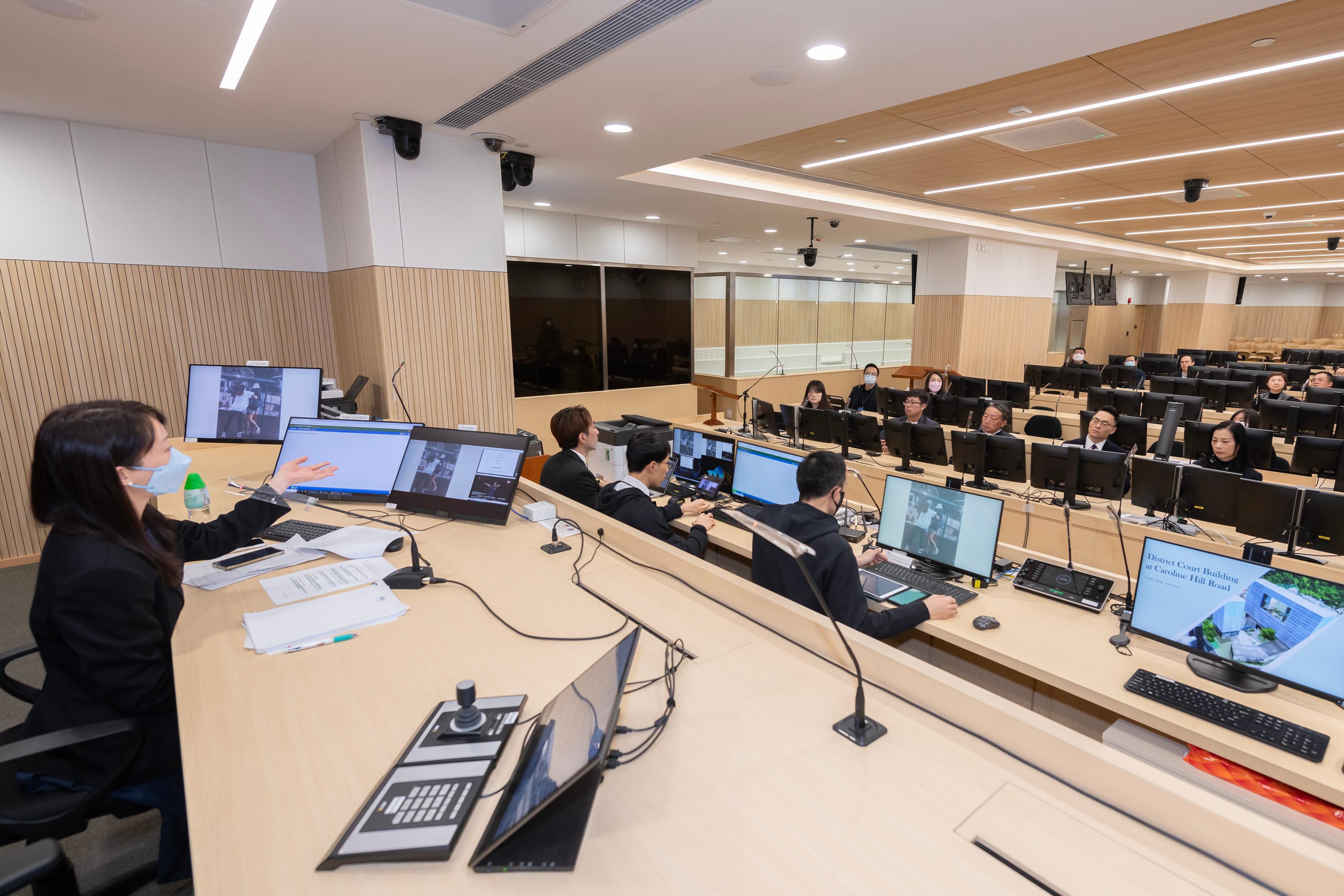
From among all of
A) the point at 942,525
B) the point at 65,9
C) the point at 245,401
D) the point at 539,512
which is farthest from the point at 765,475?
the point at 65,9

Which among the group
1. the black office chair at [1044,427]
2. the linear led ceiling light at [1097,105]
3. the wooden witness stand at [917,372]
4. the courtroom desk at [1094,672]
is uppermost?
the linear led ceiling light at [1097,105]

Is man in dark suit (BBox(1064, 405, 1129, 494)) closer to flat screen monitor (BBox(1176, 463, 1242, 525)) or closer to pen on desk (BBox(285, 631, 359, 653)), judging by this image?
flat screen monitor (BBox(1176, 463, 1242, 525))

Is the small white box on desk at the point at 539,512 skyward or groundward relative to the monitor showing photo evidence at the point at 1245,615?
skyward

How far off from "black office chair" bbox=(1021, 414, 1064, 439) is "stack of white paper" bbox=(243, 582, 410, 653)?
20.5 feet

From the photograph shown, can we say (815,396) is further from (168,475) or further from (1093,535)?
(168,475)

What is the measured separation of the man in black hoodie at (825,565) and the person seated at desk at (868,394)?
6047 millimetres

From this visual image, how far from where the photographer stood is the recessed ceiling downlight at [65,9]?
265cm

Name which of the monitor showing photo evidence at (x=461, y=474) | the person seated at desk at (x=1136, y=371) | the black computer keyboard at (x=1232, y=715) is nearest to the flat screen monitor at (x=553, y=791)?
the monitor showing photo evidence at (x=461, y=474)

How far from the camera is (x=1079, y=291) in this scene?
13.8 metres

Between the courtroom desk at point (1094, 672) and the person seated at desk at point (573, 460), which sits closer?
the courtroom desk at point (1094, 672)

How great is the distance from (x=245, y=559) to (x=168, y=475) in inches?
23.4

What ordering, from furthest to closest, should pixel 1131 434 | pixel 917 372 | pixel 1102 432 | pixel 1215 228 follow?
1. pixel 1215 228
2. pixel 917 372
3. pixel 1131 434
4. pixel 1102 432

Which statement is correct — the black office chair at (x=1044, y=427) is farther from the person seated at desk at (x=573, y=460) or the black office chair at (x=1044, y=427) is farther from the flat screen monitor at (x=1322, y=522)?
the person seated at desk at (x=573, y=460)

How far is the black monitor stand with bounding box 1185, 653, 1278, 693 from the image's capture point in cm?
215
